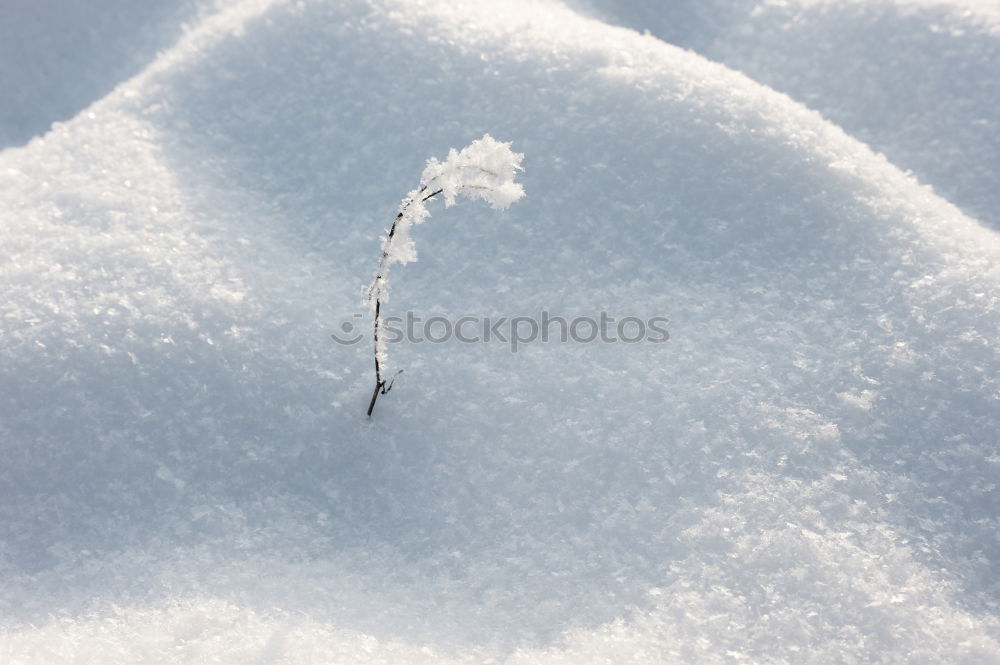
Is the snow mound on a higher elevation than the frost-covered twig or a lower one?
higher

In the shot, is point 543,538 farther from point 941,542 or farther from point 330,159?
point 330,159

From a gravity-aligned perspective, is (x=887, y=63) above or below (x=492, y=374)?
above

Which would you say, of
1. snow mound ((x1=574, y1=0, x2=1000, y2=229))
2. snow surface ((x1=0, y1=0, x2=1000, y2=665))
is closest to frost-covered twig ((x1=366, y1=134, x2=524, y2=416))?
snow surface ((x1=0, y1=0, x2=1000, y2=665))

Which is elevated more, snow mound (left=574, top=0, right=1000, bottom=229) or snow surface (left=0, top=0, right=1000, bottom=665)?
snow mound (left=574, top=0, right=1000, bottom=229)

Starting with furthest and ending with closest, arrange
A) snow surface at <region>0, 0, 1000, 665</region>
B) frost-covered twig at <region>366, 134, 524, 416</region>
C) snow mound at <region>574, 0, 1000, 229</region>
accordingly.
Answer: snow mound at <region>574, 0, 1000, 229</region>
frost-covered twig at <region>366, 134, 524, 416</region>
snow surface at <region>0, 0, 1000, 665</region>

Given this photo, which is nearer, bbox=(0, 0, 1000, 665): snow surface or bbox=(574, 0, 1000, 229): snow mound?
bbox=(0, 0, 1000, 665): snow surface

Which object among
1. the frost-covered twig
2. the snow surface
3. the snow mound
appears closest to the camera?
the snow surface

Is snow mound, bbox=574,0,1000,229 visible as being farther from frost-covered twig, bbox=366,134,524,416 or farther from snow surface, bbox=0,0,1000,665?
frost-covered twig, bbox=366,134,524,416

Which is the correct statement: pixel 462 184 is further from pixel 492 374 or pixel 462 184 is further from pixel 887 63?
pixel 887 63

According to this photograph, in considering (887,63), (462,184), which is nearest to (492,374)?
(462,184)
